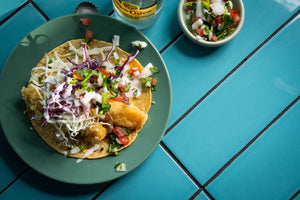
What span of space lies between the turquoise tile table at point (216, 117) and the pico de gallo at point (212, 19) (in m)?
0.11

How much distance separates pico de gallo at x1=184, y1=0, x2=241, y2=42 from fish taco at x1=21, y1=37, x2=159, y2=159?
42 cm

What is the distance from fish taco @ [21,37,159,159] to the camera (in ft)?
5.61

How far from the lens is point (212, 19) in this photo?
197cm

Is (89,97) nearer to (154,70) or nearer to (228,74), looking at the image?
(154,70)

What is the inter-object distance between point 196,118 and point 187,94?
179 millimetres

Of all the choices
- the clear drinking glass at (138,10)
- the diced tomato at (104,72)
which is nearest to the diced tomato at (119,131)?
the diced tomato at (104,72)

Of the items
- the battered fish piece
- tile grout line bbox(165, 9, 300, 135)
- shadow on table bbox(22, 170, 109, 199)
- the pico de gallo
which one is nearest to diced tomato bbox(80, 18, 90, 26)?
the battered fish piece

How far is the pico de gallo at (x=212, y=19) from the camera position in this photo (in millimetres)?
1939

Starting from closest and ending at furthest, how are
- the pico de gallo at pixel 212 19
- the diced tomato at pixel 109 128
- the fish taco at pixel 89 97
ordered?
the fish taco at pixel 89 97 < the diced tomato at pixel 109 128 < the pico de gallo at pixel 212 19

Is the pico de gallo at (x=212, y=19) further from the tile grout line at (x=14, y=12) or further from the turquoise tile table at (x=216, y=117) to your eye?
the tile grout line at (x=14, y=12)

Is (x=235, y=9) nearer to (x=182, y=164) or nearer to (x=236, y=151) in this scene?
(x=236, y=151)

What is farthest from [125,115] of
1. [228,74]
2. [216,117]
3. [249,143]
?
[249,143]

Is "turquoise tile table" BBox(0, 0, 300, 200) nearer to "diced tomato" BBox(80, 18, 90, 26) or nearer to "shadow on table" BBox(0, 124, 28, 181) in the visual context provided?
"shadow on table" BBox(0, 124, 28, 181)

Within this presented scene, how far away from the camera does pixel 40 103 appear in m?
1.75
